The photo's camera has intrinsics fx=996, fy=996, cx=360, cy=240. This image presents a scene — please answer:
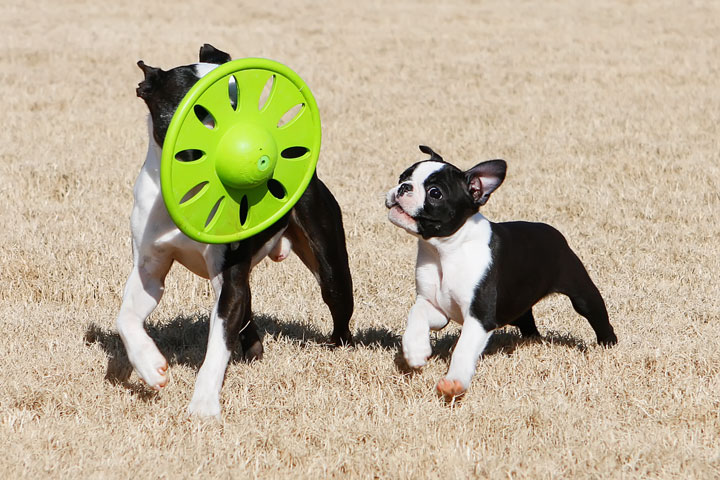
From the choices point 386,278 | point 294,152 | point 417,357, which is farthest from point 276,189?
point 386,278

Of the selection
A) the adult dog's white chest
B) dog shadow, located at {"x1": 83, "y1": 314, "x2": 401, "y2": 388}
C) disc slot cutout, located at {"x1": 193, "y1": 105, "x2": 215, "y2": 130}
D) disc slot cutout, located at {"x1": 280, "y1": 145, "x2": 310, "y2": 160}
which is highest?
disc slot cutout, located at {"x1": 193, "y1": 105, "x2": 215, "y2": 130}

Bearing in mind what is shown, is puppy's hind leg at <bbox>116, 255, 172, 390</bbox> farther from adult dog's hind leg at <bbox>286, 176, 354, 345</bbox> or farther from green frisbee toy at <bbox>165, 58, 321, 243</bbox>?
adult dog's hind leg at <bbox>286, 176, 354, 345</bbox>

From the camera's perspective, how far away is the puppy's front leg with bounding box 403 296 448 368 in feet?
17.3

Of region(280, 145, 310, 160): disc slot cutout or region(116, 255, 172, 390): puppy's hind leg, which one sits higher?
region(280, 145, 310, 160): disc slot cutout

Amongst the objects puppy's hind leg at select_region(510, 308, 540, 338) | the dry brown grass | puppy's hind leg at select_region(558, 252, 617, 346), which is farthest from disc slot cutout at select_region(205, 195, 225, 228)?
puppy's hind leg at select_region(510, 308, 540, 338)

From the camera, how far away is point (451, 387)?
5082mm

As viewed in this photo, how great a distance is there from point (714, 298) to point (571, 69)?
33.6 feet

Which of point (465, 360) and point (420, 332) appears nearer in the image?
point (465, 360)

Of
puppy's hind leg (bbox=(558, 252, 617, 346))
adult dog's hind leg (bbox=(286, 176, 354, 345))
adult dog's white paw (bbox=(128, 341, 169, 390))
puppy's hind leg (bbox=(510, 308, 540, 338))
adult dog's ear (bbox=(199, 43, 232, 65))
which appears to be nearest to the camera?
adult dog's white paw (bbox=(128, 341, 169, 390))

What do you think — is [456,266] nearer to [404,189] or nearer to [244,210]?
[404,189]

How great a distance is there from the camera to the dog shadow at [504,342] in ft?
20.1

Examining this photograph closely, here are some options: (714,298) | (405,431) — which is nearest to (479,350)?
(405,431)

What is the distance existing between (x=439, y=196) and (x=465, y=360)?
0.86 metres

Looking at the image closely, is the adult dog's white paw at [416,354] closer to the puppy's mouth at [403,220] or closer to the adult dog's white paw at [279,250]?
the puppy's mouth at [403,220]
